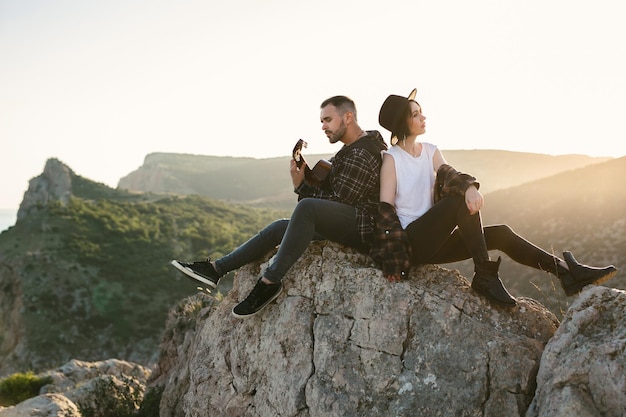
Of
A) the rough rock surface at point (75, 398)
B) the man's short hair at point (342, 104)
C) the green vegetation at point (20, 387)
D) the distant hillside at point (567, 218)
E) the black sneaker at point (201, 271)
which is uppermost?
the man's short hair at point (342, 104)

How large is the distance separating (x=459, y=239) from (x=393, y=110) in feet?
4.76

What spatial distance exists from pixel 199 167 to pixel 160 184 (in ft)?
106

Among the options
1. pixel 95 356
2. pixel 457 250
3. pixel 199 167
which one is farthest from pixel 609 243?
pixel 199 167

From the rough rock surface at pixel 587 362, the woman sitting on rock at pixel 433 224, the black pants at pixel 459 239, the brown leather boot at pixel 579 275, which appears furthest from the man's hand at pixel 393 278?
the brown leather boot at pixel 579 275

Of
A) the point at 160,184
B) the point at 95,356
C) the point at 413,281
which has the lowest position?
the point at 95,356

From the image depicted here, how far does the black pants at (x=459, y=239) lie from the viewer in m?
4.81

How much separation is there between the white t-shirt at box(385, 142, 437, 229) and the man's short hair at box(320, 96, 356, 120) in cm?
69

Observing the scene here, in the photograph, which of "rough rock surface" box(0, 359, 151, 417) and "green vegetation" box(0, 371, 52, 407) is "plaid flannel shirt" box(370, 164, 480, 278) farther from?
"green vegetation" box(0, 371, 52, 407)

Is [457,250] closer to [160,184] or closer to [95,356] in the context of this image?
[95,356]

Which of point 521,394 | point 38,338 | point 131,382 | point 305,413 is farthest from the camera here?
point 38,338

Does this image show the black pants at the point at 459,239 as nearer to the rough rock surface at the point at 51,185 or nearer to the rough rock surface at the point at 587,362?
the rough rock surface at the point at 587,362

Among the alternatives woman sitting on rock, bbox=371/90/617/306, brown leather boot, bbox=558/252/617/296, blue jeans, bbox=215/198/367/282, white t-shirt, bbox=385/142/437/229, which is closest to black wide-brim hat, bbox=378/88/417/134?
woman sitting on rock, bbox=371/90/617/306

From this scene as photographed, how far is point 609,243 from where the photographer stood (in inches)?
703

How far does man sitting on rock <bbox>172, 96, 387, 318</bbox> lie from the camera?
199 inches
